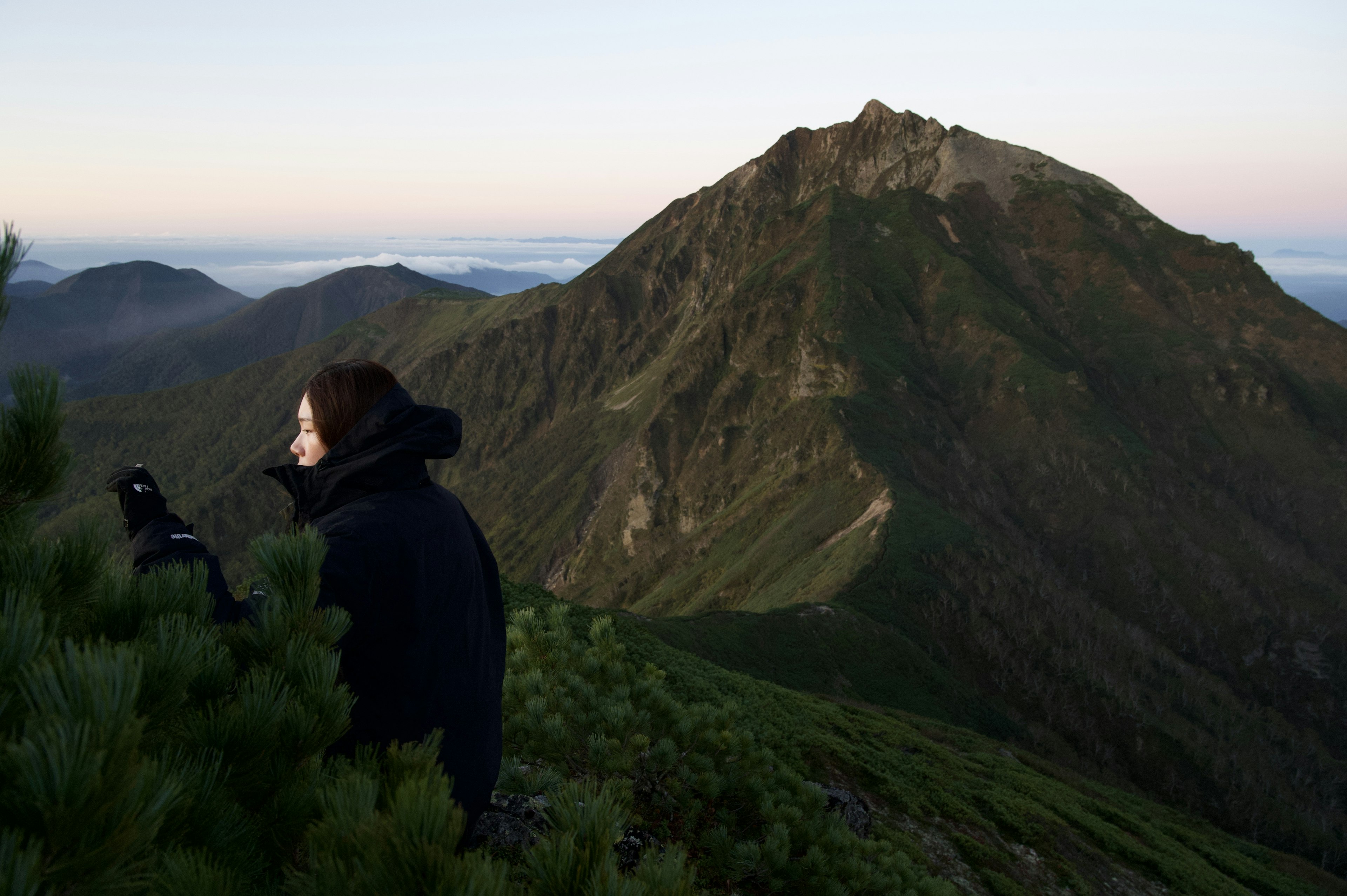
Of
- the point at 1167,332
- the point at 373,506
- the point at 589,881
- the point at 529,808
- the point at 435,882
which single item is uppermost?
the point at 1167,332

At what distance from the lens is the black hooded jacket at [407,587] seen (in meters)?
2.79

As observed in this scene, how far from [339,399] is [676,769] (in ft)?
11.9

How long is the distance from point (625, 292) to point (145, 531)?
169 metres

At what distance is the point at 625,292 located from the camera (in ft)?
548

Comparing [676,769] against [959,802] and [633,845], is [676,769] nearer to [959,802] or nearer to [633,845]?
[633,845]

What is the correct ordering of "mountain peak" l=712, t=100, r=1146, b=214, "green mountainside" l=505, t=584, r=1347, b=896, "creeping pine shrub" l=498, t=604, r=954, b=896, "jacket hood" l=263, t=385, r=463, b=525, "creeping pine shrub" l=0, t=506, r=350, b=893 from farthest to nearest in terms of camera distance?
"mountain peak" l=712, t=100, r=1146, b=214
"green mountainside" l=505, t=584, r=1347, b=896
"creeping pine shrub" l=498, t=604, r=954, b=896
"jacket hood" l=263, t=385, r=463, b=525
"creeping pine shrub" l=0, t=506, r=350, b=893

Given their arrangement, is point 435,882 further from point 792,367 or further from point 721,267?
point 721,267

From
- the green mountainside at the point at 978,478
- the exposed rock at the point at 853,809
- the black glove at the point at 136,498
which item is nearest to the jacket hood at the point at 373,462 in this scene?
the black glove at the point at 136,498

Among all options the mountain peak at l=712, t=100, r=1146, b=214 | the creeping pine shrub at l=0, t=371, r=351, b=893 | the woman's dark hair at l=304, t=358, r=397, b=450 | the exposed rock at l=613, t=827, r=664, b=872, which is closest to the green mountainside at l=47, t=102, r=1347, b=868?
the mountain peak at l=712, t=100, r=1146, b=214

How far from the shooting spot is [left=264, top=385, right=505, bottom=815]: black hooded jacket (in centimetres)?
279

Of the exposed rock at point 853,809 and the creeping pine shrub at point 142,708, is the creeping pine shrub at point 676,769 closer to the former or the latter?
the creeping pine shrub at point 142,708

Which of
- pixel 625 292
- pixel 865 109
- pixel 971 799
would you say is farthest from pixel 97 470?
pixel 971 799

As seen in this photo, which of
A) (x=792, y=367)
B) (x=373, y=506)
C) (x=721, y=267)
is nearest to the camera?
(x=373, y=506)

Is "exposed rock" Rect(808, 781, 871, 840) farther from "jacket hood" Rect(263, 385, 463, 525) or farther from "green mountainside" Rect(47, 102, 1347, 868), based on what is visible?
"green mountainside" Rect(47, 102, 1347, 868)
